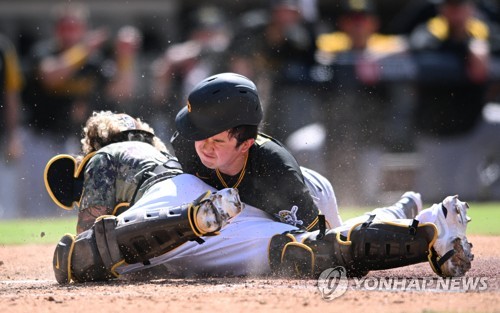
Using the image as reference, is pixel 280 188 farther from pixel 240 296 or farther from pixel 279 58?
pixel 279 58

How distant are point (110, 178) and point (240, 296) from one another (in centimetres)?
161

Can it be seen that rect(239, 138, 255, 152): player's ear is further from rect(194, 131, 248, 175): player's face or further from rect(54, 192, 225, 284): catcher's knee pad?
rect(54, 192, 225, 284): catcher's knee pad

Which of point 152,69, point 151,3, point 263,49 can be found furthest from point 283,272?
point 151,3

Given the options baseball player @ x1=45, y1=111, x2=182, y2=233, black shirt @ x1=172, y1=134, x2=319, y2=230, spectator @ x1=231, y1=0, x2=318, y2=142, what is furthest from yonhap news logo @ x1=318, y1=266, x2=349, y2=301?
spectator @ x1=231, y1=0, x2=318, y2=142

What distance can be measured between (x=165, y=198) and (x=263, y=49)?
21.0ft

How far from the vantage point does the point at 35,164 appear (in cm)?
1321

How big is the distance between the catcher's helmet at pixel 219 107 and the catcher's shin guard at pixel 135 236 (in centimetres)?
57

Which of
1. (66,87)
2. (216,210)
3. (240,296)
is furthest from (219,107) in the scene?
(66,87)

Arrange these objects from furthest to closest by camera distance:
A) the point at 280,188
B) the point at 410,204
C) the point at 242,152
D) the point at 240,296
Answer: the point at 410,204 < the point at 242,152 < the point at 280,188 < the point at 240,296

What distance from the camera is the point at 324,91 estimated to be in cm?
1272

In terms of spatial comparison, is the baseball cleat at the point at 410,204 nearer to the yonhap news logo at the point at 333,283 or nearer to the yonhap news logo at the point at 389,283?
the yonhap news logo at the point at 389,283

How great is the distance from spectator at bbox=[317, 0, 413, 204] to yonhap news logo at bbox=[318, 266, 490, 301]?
21.8ft

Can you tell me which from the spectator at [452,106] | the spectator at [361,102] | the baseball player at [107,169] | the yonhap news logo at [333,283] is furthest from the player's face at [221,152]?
the spectator at [452,106]

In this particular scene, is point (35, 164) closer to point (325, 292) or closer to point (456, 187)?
point (456, 187)
